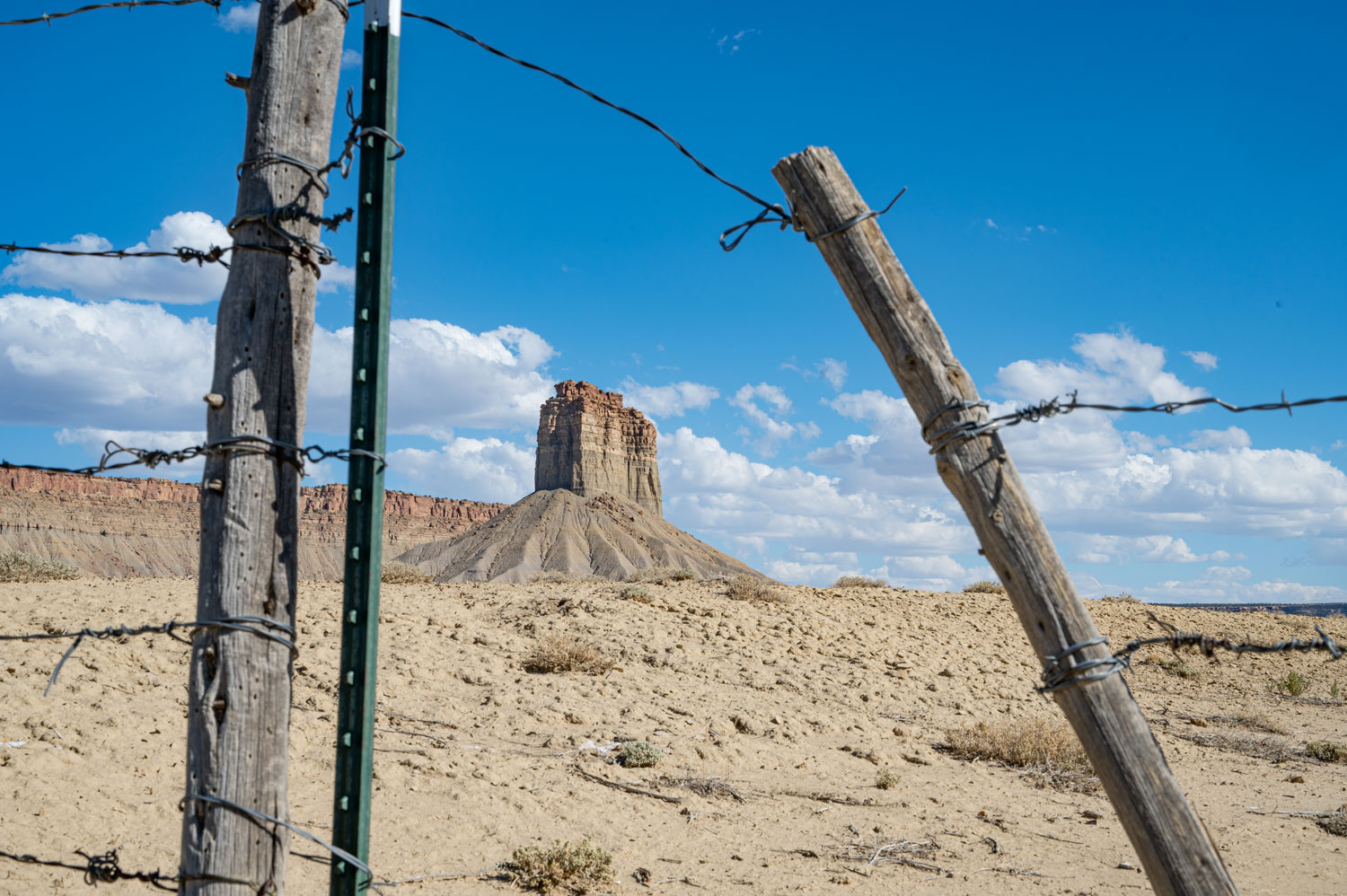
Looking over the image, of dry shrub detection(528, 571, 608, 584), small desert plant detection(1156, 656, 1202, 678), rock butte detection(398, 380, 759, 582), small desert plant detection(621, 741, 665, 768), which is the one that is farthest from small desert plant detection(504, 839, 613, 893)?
rock butte detection(398, 380, 759, 582)

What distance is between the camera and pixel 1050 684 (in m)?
2.65

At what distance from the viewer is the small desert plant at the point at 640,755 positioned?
26.1ft

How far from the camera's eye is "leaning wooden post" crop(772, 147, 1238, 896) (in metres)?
2.53

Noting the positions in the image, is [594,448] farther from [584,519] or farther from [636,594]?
[636,594]

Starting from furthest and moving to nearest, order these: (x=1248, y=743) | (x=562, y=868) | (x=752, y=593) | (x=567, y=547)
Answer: (x=567, y=547), (x=752, y=593), (x=1248, y=743), (x=562, y=868)

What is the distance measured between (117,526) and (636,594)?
7163 cm

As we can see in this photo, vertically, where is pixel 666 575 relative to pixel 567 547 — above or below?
below

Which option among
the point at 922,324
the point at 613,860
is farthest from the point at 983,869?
the point at 922,324

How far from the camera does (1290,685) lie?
47.7ft

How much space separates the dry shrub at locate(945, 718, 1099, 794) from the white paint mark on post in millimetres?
8264

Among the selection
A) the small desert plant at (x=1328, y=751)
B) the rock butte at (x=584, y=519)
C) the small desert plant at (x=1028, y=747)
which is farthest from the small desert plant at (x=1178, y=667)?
the rock butte at (x=584, y=519)

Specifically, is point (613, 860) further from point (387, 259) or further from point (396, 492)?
point (396, 492)

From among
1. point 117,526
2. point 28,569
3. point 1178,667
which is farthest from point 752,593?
point 117,526

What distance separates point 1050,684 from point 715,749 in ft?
21.3
